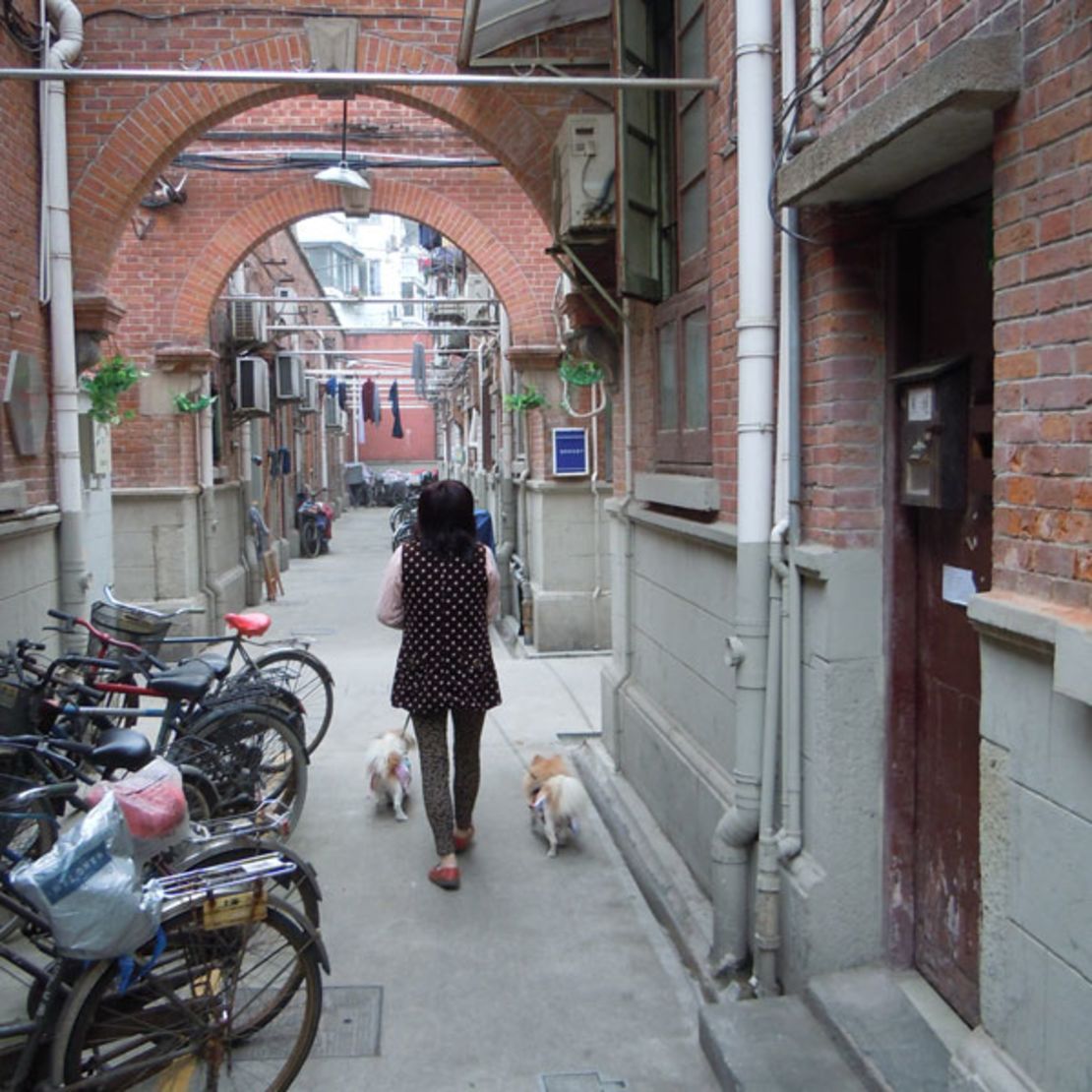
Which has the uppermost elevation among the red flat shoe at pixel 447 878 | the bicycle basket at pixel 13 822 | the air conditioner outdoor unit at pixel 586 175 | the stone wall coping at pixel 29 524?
the air conditioner outdoor unit at pixel 586 175

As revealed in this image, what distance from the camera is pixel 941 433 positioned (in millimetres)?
3223

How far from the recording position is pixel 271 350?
60.8ft

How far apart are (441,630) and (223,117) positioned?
454 centimetres

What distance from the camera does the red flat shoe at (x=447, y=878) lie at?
5.33 meters

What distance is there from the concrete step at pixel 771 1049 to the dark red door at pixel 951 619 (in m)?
0.40

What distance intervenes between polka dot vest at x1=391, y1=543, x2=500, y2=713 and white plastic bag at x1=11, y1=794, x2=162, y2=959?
2.22 meters

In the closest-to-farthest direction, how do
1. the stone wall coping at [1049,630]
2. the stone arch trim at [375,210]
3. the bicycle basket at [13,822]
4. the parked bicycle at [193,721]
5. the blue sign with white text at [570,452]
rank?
the stone wall coping at [1049,630] < the bicycle basket at [13,822] < the parked bicycle at [193,721] < the blue sign with white text at [570,452] < the stone arch trim at [375,210]

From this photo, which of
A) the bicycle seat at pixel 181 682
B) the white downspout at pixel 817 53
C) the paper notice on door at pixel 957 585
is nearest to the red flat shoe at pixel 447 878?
the bicycle seat at pixel 181 682

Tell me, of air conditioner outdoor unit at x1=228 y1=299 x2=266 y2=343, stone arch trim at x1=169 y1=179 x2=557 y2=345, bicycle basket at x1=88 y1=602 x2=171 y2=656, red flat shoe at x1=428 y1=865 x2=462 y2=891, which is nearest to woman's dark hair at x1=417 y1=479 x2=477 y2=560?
red flat shoe at x1=428 y1=865 x2=462 y2=891

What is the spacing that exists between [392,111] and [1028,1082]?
12.6m

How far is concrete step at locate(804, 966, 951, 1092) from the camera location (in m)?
3.16

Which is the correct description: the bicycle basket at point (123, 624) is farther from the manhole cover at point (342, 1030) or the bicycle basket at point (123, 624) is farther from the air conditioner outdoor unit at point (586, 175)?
the air conditioner outdoor unit at point (586, 175)

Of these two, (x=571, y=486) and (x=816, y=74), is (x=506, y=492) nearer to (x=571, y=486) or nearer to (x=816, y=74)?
(x=571, y=486)

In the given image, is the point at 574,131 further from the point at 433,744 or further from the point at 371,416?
the point at 371,416
